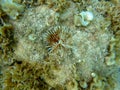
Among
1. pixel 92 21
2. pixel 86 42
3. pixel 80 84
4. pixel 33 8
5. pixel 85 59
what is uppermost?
pixel 33 8

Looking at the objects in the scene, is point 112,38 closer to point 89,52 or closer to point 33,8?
point 89,52

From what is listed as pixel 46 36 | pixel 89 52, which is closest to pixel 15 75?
pixel 46 36

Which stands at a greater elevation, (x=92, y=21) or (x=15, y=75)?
(x=92, y=21)

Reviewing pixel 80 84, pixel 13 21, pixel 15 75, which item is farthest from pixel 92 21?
pixel 15 75

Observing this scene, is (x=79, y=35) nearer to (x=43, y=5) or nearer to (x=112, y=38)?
(x=112, y=38)

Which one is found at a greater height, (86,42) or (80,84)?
(86,42)

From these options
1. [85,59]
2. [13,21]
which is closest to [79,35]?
[85,59]

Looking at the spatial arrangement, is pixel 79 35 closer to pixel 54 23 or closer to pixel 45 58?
pixel 54 23

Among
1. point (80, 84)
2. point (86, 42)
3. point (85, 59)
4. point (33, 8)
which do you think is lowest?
point (80, 84)
